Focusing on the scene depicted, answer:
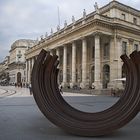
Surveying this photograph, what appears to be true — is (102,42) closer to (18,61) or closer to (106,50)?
(106,50)

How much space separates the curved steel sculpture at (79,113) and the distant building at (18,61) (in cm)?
11960

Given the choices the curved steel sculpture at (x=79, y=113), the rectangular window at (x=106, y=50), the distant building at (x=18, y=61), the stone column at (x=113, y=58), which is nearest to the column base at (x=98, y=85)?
the stone column at (x=113, y=58)

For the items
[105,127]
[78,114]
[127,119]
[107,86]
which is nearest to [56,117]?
[78,114]

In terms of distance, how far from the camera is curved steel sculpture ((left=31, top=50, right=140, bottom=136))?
963 centimetres

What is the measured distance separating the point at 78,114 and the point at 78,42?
51357 millimetres

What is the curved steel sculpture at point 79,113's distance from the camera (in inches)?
379

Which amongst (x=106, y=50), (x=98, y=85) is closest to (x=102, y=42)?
(x=106, y=50)

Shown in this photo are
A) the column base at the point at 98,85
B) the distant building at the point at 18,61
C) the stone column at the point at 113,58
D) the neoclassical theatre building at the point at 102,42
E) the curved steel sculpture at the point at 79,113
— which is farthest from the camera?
the distant building at the point at 18,61

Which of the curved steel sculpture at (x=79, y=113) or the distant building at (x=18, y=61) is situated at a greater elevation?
the distant building at (x=18, y=61)

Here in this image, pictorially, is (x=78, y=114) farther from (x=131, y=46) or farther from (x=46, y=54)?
(x=131, y=46)

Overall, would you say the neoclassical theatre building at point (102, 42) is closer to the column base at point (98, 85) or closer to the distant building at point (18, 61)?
the column base at point (98, 85)

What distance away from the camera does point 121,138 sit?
30.3 ft

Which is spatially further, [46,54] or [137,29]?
[137,29]

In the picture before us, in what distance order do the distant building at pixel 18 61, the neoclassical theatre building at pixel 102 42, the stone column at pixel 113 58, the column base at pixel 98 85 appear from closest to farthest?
the column base at pixel 98 85 < the neoclassical theatre building at pixel 102 42 < the stone column at pixel 113 58 < the distant building at pixel 18 61
